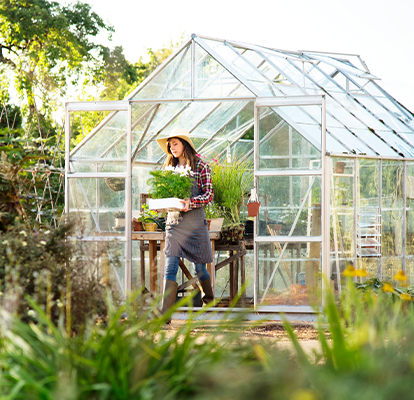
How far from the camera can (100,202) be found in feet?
19.7

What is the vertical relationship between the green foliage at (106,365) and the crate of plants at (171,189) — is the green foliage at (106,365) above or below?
below

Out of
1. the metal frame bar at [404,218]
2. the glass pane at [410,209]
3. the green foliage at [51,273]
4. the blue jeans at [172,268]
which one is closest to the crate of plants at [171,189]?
the blue jeans at [172,268]

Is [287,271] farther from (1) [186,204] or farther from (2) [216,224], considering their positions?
(1) [186,204]

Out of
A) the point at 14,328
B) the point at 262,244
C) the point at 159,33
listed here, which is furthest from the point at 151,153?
the point at 159,33

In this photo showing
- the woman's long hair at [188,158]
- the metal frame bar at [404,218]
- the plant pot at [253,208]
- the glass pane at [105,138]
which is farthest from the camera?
the metal frame bar at [404,218]

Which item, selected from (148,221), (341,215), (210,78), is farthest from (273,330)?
(210,78)

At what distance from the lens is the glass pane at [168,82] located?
5969 millimetres

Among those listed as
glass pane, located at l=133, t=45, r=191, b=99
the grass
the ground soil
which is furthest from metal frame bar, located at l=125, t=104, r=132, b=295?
the grass

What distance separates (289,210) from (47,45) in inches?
452

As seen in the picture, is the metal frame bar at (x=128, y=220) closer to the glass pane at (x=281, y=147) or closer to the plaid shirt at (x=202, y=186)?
the plaid shirt at (x=202, y=186)

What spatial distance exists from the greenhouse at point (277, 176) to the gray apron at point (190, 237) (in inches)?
29.4

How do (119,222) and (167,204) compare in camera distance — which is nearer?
(167,204)

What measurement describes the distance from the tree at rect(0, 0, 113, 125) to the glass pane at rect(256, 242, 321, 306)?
9.36m

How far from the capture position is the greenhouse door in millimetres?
5621
